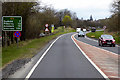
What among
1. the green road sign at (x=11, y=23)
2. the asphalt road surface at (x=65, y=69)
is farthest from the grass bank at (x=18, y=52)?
→ the asphalt road surface at (x=65, y=69)

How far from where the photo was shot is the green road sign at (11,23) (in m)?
22.4

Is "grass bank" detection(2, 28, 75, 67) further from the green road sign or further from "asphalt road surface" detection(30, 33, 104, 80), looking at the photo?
"asphalt road surface" detection(30, 33, 104, 80)

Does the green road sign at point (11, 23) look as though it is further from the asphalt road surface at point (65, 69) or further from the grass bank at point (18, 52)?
the asphalt road surface at point (65, 69)

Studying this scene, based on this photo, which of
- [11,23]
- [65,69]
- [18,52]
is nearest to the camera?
[65,69]

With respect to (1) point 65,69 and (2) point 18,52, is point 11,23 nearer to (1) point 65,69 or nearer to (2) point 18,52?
(2) point 18,52

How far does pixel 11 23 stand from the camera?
74.4 feet

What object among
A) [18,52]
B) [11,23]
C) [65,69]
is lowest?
[18,52]

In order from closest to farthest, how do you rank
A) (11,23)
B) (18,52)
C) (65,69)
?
1. (65,69)
2. (18,52)
3. (11,23)

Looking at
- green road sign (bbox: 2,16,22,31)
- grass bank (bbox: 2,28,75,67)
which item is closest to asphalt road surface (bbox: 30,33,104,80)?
grass bank (bbox: 2,28,75,67)

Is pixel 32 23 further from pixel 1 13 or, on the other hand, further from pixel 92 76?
pixel 92 76

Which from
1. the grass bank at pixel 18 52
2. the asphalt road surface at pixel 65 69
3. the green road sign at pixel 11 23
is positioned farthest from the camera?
the green road sign at pixel 11 23

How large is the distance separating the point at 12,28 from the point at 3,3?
2.79 metres

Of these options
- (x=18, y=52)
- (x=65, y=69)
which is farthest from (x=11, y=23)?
(x=65, y=69)

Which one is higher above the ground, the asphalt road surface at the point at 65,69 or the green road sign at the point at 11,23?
the green road sign at the point at 11,23
